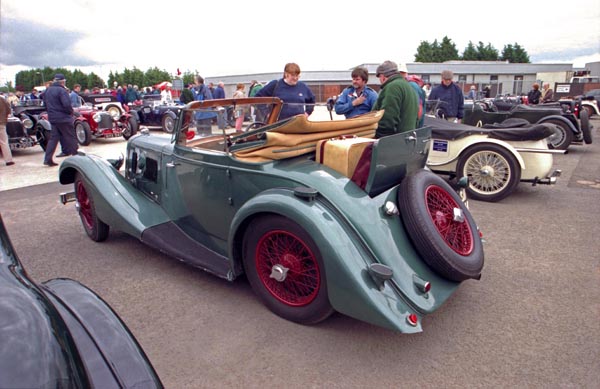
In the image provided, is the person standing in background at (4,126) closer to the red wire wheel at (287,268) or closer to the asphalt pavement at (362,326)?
the asphalt pavement at (362,326)

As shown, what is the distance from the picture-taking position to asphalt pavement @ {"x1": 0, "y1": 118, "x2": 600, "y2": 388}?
7.54 ft

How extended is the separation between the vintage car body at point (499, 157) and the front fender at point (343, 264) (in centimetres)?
358

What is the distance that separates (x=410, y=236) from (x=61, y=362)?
213 centimetres

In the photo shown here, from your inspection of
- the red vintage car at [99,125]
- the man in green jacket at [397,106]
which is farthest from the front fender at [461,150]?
the red vintage car at [99,125]

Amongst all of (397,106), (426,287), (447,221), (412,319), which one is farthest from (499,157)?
(412,319)

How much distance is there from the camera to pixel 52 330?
4.37 ft

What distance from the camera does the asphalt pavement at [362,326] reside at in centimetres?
230

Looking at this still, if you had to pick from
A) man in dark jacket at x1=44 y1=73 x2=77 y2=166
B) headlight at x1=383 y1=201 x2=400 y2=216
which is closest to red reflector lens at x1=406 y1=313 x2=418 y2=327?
headlight at x1=383 y1=201 x2=400 y2=216

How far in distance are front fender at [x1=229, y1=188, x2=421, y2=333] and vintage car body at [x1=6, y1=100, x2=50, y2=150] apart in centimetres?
951

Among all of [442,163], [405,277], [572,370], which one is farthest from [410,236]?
[442,163]

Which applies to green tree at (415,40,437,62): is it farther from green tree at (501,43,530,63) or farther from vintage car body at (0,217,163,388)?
vintage car body at (0,217,163,388)

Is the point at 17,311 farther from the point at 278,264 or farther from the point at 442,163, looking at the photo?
the point at 442,163

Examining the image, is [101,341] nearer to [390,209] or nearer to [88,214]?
[390,209]

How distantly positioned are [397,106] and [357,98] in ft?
4.29
